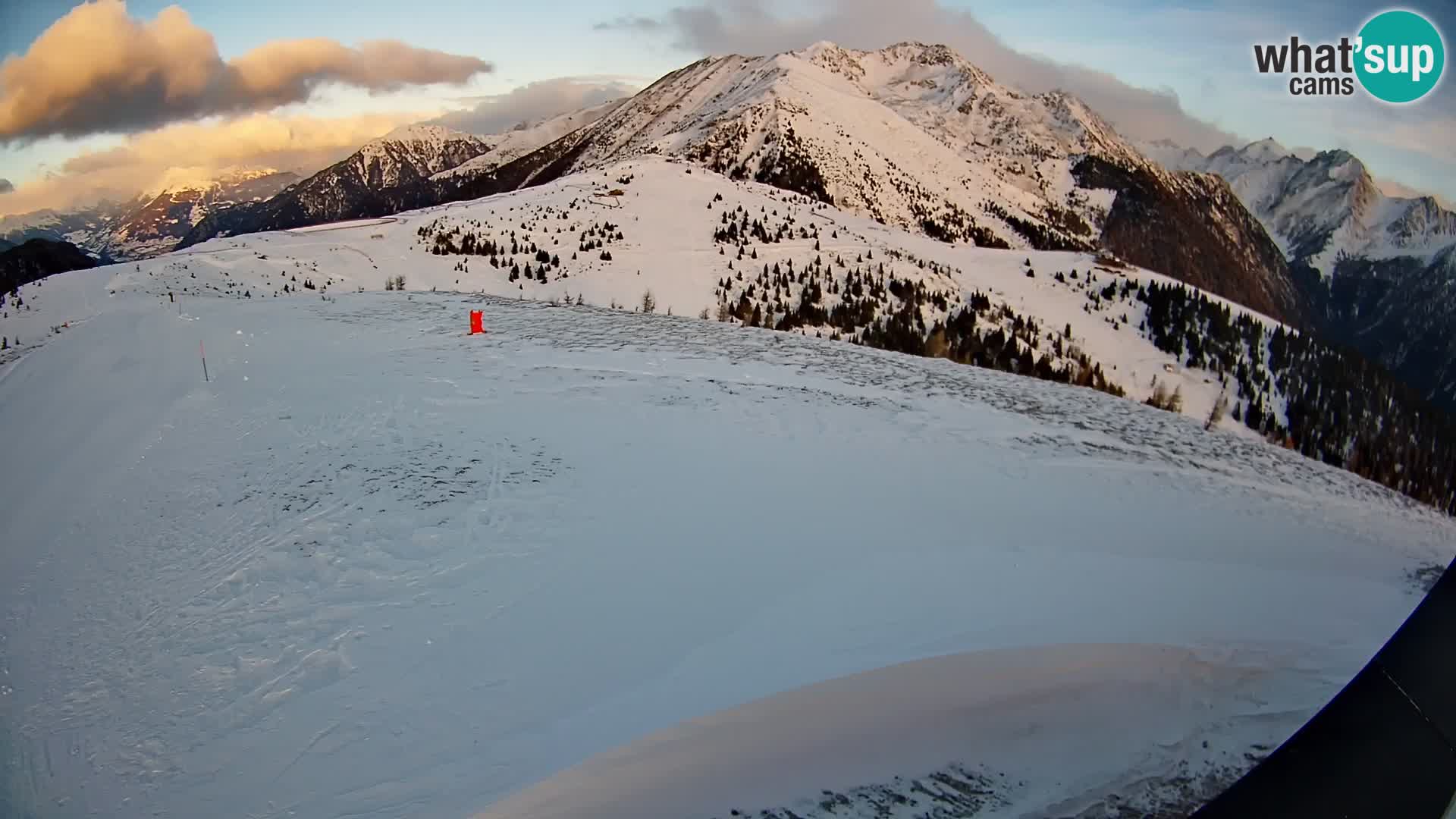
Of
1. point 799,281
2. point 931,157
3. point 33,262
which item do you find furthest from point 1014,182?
point 33,262

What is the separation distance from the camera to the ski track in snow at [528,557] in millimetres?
2629

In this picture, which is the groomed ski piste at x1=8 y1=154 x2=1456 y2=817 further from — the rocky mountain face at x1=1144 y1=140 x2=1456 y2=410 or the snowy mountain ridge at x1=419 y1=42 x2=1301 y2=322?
the snowy mountain ridge at x1=419 y1=42 x2=1301 y2=322

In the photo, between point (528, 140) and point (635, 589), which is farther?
point (528, 140)

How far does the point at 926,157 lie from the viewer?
6906cm

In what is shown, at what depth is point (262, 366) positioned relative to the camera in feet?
24.1

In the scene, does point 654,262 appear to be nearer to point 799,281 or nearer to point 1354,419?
point 799,281

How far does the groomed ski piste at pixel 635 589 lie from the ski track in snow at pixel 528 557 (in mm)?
22

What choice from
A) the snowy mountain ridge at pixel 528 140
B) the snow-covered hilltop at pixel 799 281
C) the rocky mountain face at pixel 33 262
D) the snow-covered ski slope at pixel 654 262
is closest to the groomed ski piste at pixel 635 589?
the snow-covered hilltop at pixel 799 281

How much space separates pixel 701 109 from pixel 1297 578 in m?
76.4

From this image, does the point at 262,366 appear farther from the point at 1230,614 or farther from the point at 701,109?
the point at 701,109

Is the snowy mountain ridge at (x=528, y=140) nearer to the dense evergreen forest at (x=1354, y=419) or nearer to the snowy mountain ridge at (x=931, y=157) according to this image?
the snowy mountain ridge at (x=931, y=157)

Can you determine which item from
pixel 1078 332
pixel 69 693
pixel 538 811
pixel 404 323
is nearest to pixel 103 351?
pixel 404 323

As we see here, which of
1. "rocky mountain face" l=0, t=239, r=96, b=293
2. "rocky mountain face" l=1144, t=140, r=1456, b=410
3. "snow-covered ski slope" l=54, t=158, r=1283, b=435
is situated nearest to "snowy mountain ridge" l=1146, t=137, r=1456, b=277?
"rocky mountain face" l=1144, t=140, r=1456, b=410

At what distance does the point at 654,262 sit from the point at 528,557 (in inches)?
631
